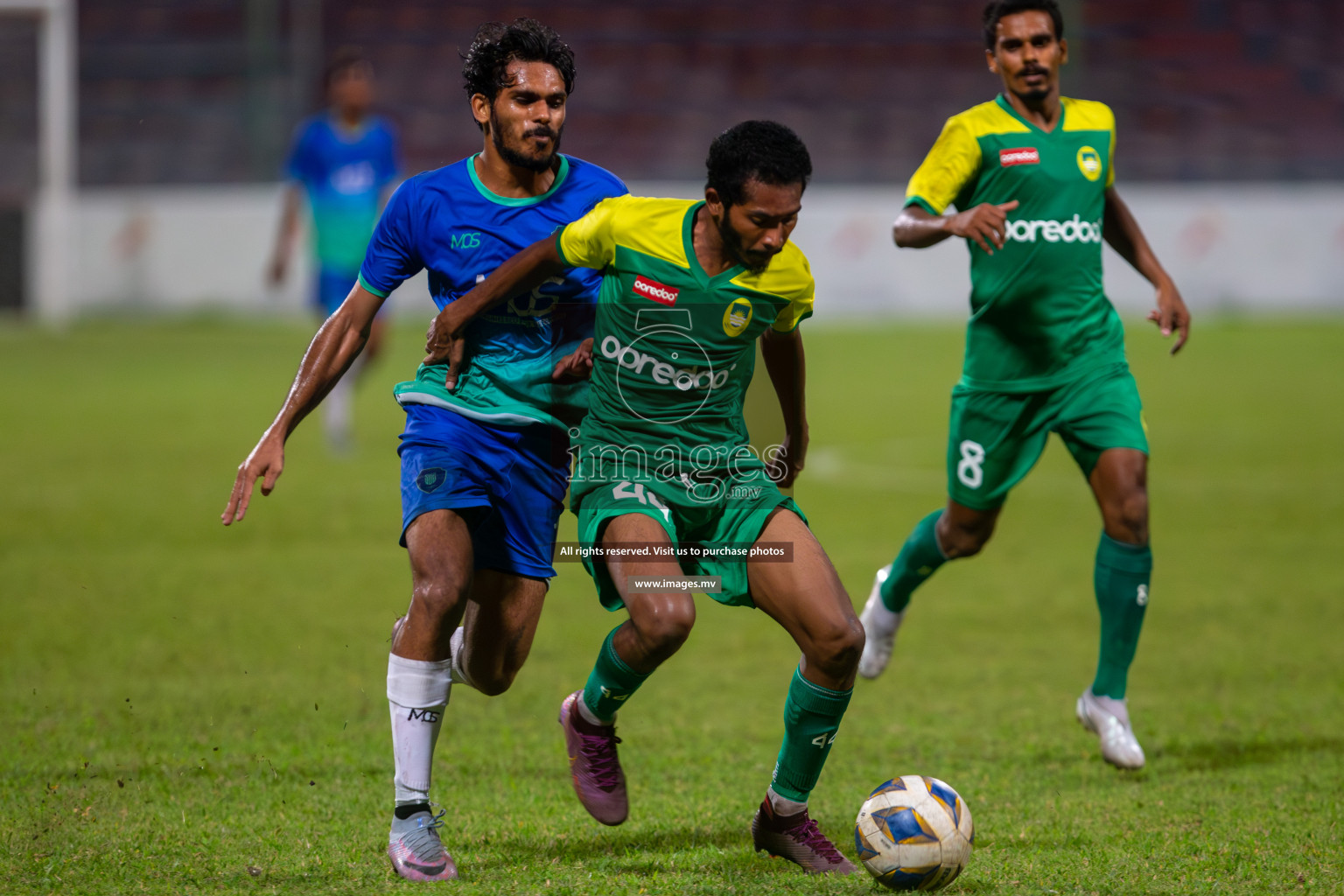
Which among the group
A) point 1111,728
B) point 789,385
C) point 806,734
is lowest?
point 1111,728

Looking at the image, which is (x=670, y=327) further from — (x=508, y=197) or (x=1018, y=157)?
(x=1018, y=157)

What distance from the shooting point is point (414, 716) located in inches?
151

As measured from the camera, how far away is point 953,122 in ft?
17.0

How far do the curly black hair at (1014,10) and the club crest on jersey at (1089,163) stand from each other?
386 mm

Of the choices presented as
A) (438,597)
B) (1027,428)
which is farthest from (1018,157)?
(438,597)

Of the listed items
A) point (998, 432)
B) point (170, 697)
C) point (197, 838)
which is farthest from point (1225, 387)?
point (197, 838)

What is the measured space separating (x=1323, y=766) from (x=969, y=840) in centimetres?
175

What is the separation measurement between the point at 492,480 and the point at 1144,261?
258 centimetres

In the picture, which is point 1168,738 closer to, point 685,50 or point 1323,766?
point 1323,766

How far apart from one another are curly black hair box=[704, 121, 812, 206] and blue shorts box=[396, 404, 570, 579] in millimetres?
851

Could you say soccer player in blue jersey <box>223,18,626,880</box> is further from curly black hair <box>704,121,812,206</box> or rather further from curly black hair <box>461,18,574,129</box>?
curly black hair <box>704,121,812,206</box>

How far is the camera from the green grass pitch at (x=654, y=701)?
389 cm

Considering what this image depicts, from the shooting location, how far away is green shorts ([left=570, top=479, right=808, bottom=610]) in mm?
3887

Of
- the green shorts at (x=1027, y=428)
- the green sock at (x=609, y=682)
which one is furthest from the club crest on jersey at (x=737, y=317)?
the green shorts at (x=1027, y=428)
